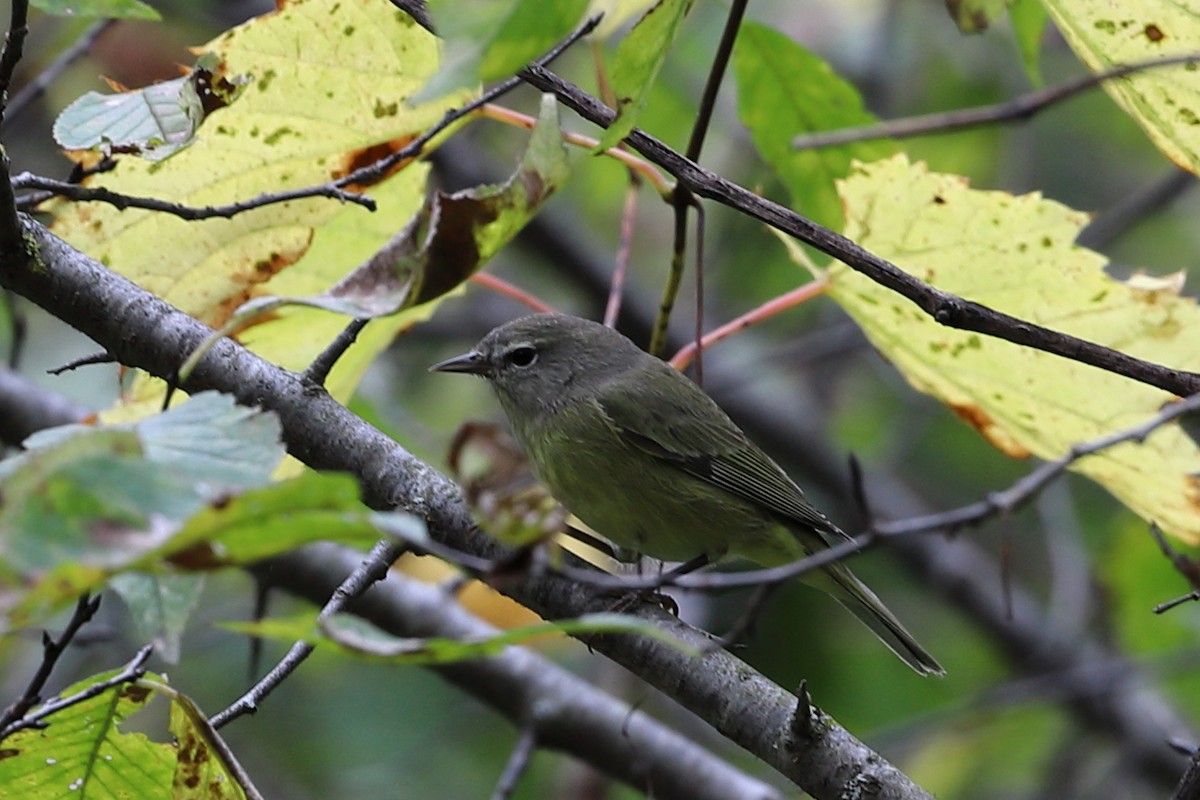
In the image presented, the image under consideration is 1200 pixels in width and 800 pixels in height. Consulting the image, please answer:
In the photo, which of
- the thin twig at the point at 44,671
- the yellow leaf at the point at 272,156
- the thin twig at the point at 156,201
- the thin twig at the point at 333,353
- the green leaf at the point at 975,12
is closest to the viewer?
the thin twig at the point at 44,671

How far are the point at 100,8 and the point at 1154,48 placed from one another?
1.65 meters

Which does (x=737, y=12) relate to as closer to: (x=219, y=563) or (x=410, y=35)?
(x=410, y=35)

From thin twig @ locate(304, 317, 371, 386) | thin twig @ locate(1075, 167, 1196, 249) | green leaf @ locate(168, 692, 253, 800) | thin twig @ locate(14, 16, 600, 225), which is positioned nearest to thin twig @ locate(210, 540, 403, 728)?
green leaf @ locate(168, 692, 253, 800)

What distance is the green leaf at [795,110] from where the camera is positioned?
3027 millimetres

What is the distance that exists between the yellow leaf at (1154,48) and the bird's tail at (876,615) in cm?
165

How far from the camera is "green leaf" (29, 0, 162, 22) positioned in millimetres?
1817

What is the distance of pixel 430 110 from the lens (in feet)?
8.68

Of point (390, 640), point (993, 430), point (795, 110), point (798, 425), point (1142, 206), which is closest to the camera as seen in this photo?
point (390, 640)

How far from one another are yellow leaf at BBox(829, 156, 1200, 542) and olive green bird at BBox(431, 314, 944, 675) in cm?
83

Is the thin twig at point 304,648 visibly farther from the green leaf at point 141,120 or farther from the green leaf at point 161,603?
the green leaf at point 141,120

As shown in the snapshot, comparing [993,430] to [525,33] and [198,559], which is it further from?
[198,559]

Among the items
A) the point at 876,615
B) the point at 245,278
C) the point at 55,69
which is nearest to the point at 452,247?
the point at 245,278

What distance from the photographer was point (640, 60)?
5.81ft

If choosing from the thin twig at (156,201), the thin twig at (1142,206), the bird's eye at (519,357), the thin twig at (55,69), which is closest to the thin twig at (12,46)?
the thin twig at (156,201)
